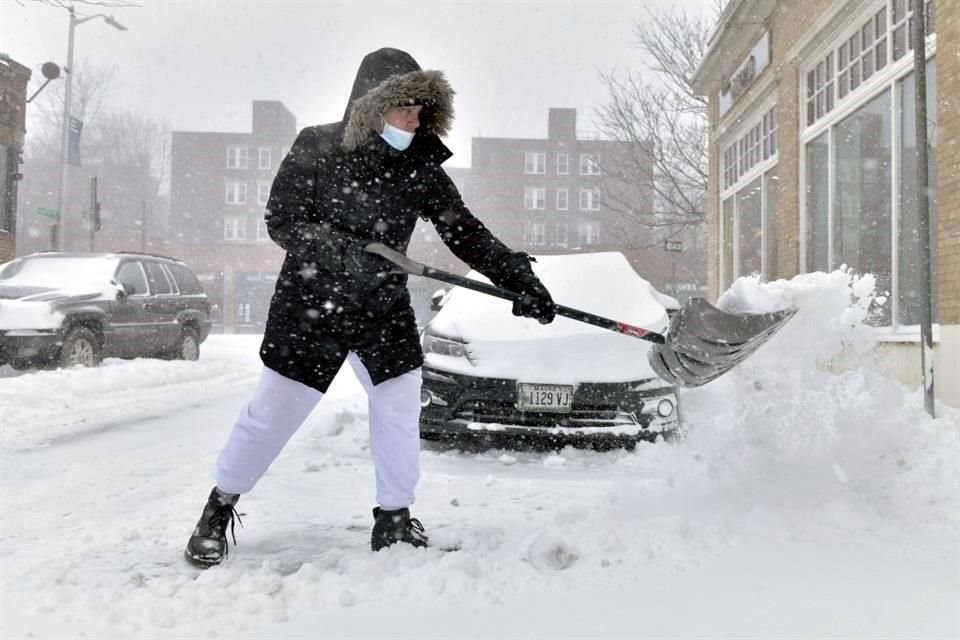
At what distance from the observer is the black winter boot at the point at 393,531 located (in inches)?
105

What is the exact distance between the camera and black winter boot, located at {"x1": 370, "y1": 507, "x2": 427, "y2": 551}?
8.79 ft

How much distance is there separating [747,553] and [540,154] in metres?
54.5

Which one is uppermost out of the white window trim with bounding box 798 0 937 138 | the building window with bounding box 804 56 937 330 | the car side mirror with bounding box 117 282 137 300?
the white window trim with bounding box 798 0 937 138

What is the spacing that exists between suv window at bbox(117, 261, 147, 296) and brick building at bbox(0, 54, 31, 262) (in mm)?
8407

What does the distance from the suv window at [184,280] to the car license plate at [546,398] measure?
8.66 metres

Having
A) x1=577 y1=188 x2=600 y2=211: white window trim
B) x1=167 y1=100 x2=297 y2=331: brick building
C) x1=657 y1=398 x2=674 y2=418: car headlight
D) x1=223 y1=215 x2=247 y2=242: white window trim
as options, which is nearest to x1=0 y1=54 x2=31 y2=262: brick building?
x1=657 y1=398 x2=674 y2=418: car headlight

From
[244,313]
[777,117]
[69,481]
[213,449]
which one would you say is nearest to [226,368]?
[213,449]

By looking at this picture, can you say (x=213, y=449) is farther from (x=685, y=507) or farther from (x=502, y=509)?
(x=685, y=507)

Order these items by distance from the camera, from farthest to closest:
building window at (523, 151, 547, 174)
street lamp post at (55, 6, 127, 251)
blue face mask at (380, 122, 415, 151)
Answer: building window at (523, 151, 547, 174) < street lamp post at (55, 6, 127, 251) < blue face mask at (380, 122, 415, 151)

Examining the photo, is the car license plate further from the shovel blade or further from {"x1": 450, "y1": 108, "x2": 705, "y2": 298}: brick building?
{"x1": 450, "y1": 108, "x2": 705, "y2": 298}: brick building

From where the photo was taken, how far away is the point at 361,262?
8.46ft

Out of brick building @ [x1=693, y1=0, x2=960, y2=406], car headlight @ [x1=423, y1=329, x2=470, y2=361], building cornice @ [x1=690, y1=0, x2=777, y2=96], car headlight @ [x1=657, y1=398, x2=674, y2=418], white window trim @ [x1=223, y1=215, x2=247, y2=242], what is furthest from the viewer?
white window trim @ [x1=223, y1=215, x2=247, y2=242]

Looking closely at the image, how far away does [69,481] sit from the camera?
4145 mm

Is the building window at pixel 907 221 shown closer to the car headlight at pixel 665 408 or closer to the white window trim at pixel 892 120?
the white window trim at pixel 892 120
